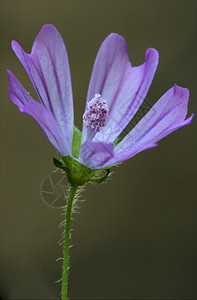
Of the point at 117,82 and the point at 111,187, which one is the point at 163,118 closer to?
the point at 117,82

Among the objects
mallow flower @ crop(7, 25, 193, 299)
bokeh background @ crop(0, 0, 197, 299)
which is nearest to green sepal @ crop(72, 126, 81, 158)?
mallow flower @ crop(7, 25, 193, 299)

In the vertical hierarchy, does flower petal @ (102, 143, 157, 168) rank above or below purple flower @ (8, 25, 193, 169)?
below

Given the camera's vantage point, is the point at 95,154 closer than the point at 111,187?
Yes

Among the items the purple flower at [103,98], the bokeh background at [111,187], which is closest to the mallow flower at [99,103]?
the purple flower at [103,98]

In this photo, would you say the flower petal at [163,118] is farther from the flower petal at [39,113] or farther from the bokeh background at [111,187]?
the bokeh background at [111,187]

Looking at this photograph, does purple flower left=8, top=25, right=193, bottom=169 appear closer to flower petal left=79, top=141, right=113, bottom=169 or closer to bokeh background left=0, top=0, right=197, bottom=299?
flower petal left=79, top=141, right=113, bottom=169

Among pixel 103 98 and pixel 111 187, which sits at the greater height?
pixel 103 98

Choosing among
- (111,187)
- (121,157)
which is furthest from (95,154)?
(111,187)
